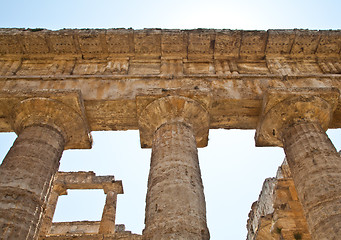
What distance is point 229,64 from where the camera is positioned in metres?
8.91

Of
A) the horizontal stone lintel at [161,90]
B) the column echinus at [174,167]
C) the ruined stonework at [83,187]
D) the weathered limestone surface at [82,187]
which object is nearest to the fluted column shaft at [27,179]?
the horizontal stone lintel at [161,90]

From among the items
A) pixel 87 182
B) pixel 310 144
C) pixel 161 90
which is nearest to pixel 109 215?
pixel 87 182

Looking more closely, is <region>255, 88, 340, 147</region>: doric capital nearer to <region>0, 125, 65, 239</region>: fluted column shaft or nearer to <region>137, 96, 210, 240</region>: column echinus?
<region>137, 96, 210, 240</region>: column echinus

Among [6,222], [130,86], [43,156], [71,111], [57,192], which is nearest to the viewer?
[6,222]

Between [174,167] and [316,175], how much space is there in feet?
9.31

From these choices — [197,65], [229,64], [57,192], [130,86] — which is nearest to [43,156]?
[130,86]

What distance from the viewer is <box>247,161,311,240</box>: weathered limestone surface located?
31.3 feet

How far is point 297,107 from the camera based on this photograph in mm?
7398

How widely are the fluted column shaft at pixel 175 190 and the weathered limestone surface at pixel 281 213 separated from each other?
203 inches

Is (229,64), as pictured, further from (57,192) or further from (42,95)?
(57,192)

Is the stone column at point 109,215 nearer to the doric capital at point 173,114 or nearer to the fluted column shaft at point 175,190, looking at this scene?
the doric capital at point 173,114

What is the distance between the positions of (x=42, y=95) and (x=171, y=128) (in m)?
3.30

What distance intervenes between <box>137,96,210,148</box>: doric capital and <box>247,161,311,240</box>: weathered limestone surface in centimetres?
453

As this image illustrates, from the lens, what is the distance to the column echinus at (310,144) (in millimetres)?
5500
